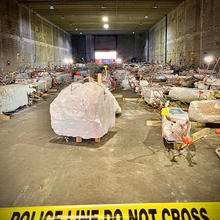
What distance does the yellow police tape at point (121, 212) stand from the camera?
2.46 metres

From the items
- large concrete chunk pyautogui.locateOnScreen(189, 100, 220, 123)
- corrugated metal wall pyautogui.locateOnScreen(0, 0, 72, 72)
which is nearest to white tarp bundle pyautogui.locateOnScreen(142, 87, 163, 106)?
large concrete chunk pyautogui.locateOnScreen(189, 100, 220, 123)

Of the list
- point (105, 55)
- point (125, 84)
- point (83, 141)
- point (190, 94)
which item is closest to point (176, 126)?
point (83, 141)

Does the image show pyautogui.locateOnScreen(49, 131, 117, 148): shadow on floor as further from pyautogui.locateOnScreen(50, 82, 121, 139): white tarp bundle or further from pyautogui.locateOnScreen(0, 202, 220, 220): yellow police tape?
pyautogui.locateOnScreen(0, 202, 220, 220): yellow police tape

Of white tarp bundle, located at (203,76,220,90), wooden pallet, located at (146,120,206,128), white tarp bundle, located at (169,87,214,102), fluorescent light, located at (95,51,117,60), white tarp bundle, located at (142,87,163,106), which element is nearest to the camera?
wooden pallet, located at (146,120,206,128)

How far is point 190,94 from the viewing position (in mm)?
7672

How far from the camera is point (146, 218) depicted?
244cm

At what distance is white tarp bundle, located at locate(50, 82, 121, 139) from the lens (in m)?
4.53

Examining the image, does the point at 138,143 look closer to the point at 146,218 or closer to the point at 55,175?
the point at 55,175

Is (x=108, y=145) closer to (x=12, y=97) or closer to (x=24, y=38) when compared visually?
(x=12, y=97)

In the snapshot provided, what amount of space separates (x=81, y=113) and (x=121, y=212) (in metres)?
2.45

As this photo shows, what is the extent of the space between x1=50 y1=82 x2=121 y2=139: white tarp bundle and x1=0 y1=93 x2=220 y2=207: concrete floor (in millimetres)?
348

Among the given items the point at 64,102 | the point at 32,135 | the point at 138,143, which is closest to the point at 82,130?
the point at 64,102

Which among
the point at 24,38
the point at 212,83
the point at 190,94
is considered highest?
the point at 24,38

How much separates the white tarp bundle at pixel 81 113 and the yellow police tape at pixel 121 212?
2.17m
